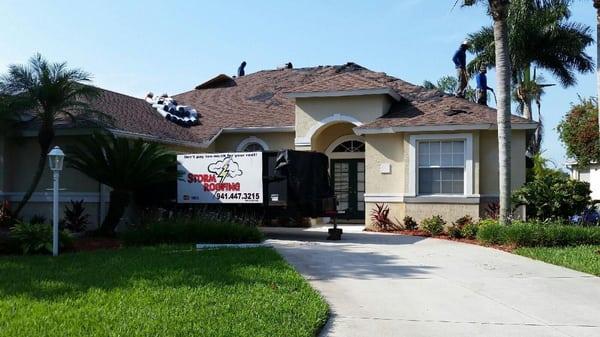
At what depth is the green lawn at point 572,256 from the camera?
10.2 metres

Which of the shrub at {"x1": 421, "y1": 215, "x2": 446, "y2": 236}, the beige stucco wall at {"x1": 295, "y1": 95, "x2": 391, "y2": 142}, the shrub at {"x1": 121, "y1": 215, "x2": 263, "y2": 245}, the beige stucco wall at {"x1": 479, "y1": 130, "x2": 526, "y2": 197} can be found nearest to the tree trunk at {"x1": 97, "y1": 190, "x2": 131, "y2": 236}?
the shrub at {"x1": 121, "y1": 215, "x2": 263, "y2": 245}

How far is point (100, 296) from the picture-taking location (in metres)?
7.19

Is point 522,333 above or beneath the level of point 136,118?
beneath

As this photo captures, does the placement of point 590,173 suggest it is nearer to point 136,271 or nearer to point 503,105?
point 503,105

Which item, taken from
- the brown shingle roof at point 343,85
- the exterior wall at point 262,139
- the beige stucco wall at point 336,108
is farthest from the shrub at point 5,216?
the brown shingle roof at point 343,85

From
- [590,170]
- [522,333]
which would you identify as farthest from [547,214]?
[590,170]

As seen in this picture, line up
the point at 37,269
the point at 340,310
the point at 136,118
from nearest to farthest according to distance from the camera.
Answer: the point at 340,310 < the point at 37,269 < the point at 136,118

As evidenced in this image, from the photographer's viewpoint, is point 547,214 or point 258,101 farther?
point 258,101

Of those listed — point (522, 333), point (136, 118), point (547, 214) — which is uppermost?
point (136, 118)

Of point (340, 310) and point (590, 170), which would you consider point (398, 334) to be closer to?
point (340, 310)

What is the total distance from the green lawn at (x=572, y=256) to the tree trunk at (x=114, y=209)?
9.61 meters

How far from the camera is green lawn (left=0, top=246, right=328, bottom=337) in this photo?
5.89 metres

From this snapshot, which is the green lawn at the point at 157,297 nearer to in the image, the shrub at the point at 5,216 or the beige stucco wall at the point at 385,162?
the shrub at the point at 5,216

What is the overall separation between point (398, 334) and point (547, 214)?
10344 millimetres
